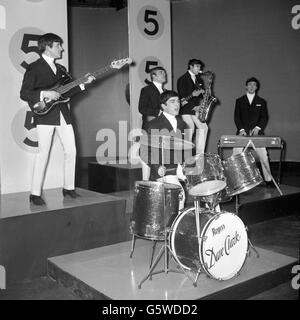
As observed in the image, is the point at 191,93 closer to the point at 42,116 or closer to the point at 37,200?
the point at 42,116

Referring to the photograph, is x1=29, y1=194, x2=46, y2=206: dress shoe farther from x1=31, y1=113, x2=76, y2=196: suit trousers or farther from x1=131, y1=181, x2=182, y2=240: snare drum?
x1=131, y1=181, x2=182, y2=240: snare drum

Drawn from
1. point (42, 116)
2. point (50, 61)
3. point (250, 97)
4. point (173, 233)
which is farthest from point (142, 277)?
point (250, 97)

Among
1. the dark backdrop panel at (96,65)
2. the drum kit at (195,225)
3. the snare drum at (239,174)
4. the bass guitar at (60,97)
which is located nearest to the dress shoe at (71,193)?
the bass guitar at (60,97)

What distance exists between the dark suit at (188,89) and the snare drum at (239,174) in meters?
2.26

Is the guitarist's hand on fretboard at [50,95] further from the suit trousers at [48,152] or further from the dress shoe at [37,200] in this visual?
the dress shoe at [37,200]

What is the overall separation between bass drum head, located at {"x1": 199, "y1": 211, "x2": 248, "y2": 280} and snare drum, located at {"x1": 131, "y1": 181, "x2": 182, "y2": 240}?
1.38ft

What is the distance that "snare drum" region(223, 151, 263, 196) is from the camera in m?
3.83

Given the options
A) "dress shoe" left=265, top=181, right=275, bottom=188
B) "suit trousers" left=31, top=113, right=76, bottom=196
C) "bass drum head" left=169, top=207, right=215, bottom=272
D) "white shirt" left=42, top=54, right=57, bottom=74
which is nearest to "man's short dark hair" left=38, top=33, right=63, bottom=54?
"white shirt" left=42, top=54, right=57, bottom=74

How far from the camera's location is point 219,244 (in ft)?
9.66

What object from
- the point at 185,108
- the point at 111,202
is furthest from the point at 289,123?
the point at 111,202

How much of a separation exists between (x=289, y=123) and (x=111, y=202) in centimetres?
631

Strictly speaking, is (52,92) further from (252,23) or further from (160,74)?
(252,23)

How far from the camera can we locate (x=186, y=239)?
9.99 feet

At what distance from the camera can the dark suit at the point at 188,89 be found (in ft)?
19.7
